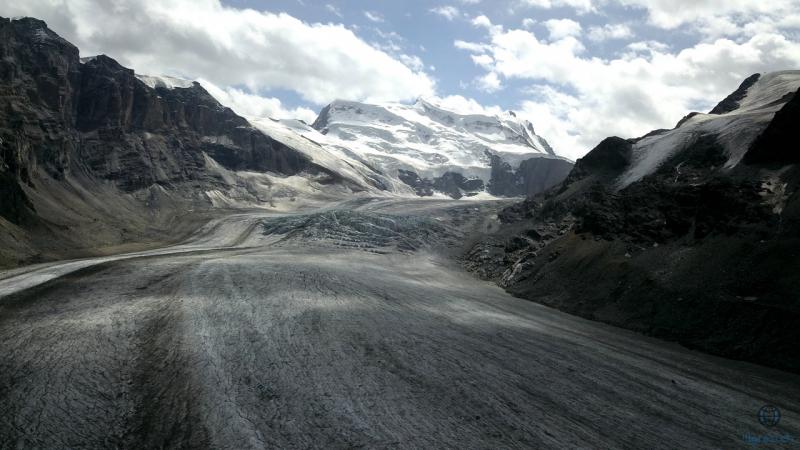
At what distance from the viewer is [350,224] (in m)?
60.2

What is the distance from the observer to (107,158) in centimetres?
11000

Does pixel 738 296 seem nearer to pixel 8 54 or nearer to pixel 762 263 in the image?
pixel 762 263

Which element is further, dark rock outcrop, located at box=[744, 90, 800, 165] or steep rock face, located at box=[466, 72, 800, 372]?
dark rock outcrop, located at box=[744, 90, 800, 165]

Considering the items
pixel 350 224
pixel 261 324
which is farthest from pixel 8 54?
pixel 261 324

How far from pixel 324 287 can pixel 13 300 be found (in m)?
11.4

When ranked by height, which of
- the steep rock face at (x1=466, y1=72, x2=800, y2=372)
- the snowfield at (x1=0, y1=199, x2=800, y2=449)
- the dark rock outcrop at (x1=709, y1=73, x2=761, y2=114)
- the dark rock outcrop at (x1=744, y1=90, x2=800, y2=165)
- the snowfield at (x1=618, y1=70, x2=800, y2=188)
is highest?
the dark rock outcrop at (x1=709, y1=73, x2=761, y2=114)

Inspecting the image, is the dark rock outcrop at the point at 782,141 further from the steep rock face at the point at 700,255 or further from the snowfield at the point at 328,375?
the snowfield at the point at 328,375

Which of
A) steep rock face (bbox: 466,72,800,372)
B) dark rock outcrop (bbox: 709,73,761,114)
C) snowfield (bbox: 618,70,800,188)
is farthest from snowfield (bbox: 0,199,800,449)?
dark rock outcrop (bbox: 709,73,761,114)

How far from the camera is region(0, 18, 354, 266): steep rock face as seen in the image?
5391 cm

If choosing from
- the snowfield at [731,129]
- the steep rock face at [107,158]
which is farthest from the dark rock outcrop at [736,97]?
the steep rock face at [107,158]

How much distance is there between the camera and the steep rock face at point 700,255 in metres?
17.3

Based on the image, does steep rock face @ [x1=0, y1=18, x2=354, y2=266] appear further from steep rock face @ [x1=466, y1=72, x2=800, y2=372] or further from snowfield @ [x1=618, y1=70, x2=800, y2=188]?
snowfield @ [x1=618, y1=70, x2=800, y2=188]

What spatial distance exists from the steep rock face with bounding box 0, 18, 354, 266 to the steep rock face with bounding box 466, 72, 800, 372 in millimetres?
34712

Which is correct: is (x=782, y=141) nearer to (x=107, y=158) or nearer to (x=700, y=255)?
(x=700, y=255)
